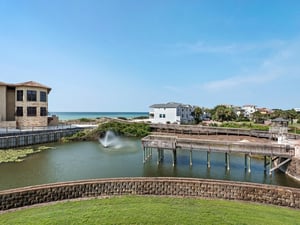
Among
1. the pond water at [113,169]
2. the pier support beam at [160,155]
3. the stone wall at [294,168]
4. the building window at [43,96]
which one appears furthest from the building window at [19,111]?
the stone wall at [294,168]

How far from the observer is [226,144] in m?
19.1

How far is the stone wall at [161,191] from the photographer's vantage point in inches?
356

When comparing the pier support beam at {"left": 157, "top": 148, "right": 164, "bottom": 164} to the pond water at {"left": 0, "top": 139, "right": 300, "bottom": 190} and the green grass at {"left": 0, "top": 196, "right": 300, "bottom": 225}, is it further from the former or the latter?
the green grass at {"left": 0, "top": 196, "right": 300, "bottom": 225}

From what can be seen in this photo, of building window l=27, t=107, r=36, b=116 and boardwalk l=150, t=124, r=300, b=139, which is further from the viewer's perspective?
building window l=27, t=107, r=36, b=116

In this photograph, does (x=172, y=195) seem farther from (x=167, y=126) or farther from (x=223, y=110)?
(x=223, y=110)

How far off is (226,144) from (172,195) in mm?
10899

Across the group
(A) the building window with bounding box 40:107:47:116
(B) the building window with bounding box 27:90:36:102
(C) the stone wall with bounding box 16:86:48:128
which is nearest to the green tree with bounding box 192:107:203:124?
(A) the building window with bounding box 40:107:47:116

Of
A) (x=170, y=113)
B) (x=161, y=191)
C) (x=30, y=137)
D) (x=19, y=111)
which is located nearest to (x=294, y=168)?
(x=161, y=191)

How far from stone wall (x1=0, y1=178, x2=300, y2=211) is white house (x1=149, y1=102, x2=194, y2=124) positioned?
43593mm

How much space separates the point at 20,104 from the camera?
3341 centimetres

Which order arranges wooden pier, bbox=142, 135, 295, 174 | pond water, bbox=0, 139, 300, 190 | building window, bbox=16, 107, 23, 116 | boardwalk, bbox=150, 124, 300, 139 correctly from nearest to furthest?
pond water, bbox=0, 139, 300, 190
wooden pier, bbox=142, 135, 295, 174
boardwalk, bbox=150, 124, 300, 139
building window, bbox=16, 107, 23, 116

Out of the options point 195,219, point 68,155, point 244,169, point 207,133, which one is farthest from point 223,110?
point 195,219

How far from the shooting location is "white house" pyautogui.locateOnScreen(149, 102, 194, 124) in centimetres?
5386

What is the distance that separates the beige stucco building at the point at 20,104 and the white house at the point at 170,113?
95.6ft
